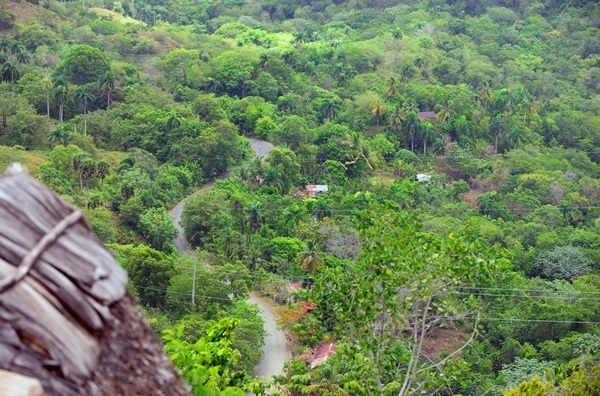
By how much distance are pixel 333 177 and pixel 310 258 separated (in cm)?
1025

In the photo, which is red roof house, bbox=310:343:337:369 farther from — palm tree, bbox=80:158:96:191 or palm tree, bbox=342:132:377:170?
palm tree, bbox=342:132:377:170

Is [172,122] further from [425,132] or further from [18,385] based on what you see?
[18,385]

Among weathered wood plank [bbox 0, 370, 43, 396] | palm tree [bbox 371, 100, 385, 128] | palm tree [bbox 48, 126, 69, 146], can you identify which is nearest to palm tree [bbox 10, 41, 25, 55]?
palm tree [bbox 48, 126, 69, 146]

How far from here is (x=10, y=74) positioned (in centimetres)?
3447

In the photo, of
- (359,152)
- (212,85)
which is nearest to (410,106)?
(359,152)

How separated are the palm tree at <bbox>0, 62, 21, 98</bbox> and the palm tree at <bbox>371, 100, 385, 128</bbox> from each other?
55.2ft

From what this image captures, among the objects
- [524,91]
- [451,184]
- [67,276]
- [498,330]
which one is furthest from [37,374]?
[524,91]

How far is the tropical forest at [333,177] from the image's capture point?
23.7 feet

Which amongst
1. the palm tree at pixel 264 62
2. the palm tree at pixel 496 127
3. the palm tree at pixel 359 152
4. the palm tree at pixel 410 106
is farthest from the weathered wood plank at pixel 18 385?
the palm tree at pixel 264 62

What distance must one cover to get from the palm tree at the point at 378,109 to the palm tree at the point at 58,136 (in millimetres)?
15621

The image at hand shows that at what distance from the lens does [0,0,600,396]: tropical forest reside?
7227 mm

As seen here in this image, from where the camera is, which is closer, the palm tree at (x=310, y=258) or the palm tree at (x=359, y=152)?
the palm tree at (x=310, y=258)

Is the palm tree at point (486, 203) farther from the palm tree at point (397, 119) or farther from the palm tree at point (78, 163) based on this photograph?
the palm tree at point (78, 163)

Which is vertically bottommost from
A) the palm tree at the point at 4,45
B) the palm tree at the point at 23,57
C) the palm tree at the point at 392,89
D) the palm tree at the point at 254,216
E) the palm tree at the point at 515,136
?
the palm tree at the point at 515,136
